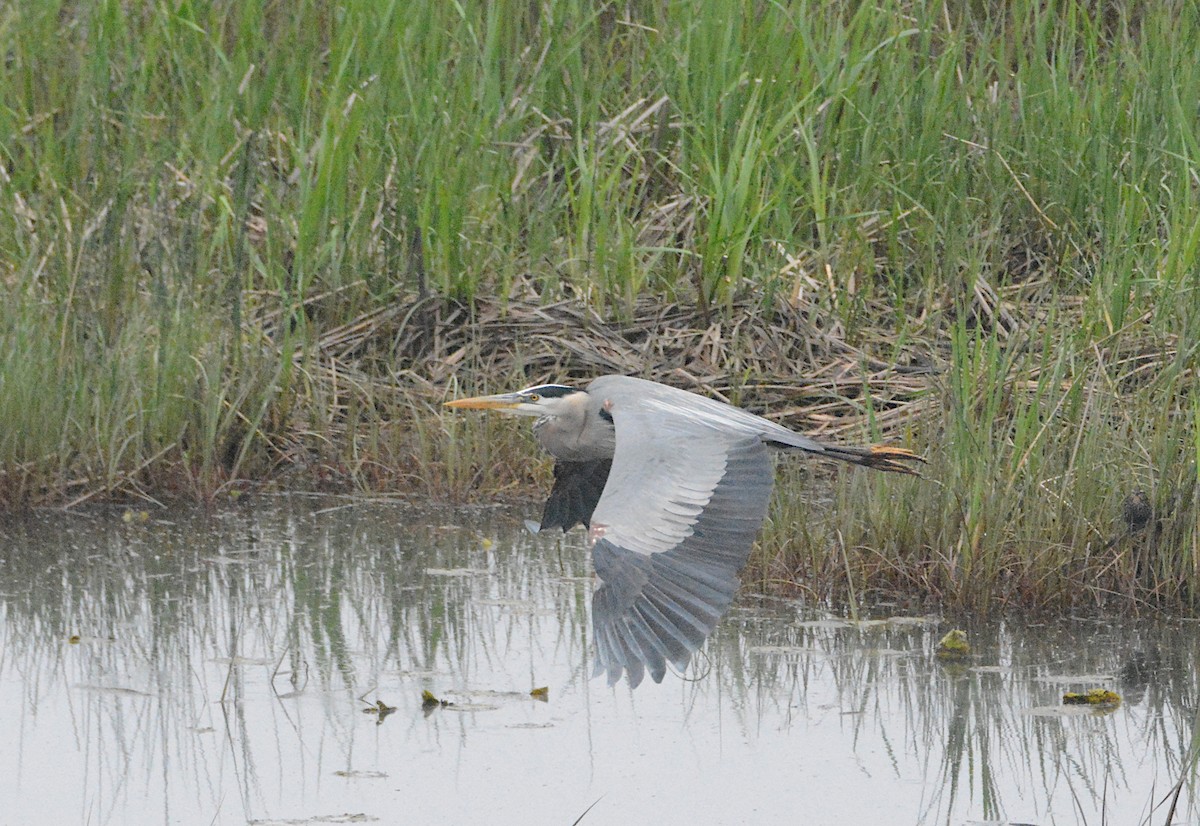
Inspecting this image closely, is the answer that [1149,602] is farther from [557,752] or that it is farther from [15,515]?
[15,515]

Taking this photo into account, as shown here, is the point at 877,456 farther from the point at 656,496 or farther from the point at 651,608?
the point at 651,608

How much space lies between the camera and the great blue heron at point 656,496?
339 centimetres

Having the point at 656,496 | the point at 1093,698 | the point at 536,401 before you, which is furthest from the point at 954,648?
the point at 536,401

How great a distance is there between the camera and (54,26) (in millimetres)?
7605

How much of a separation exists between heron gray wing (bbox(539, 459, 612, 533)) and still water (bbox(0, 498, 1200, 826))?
1.22ft

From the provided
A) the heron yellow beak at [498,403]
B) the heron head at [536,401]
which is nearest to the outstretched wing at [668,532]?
the heron head at [536,401]

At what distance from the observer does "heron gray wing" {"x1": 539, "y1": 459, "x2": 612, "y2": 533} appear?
459cm

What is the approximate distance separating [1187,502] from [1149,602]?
0.30 meters

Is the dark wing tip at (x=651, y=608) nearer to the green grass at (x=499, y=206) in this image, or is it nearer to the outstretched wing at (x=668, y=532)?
the outstretched wing at (x=668, y=532)

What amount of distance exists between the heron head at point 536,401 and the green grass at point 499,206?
105 centimetres

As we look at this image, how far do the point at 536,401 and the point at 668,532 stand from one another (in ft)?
4.40

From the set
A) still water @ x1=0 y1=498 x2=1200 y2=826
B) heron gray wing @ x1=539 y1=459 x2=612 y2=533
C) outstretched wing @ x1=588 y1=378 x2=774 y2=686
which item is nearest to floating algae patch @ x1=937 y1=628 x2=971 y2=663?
still water @ x1=0 y1=498 x2=1200 y2=826

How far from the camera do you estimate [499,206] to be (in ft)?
24.0

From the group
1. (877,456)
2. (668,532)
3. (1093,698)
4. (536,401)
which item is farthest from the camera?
(536,401)
